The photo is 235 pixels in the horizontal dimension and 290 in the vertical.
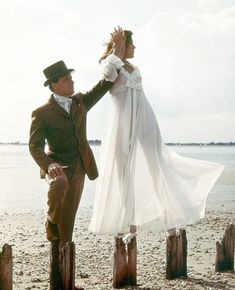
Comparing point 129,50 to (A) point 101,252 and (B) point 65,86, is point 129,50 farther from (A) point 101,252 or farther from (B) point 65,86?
(A) point 101,252

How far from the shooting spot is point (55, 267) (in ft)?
18.9

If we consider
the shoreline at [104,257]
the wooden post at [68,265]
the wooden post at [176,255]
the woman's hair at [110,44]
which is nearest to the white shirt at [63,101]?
the woman's hair at [110,44]

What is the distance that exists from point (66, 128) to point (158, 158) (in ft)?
4.72

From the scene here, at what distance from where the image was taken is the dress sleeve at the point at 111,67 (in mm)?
6699

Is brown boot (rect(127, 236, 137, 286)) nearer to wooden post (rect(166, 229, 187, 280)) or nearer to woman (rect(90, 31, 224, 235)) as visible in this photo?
woman (rect(90, 31, 224, 235))

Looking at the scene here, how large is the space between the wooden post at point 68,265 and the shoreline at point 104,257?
1.11m

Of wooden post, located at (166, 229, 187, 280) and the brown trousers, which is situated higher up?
the brown trousers

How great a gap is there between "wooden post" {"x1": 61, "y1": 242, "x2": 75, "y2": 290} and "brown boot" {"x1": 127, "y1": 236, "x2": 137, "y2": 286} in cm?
105

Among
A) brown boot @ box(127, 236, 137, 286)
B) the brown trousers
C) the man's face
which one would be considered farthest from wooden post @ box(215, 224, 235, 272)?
the man's face

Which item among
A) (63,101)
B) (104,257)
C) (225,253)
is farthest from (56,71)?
(104,257)

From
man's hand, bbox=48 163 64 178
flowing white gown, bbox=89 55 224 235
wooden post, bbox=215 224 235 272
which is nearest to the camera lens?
man's hand, bbox=48 163 64 178

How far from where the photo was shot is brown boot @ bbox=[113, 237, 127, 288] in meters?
6.54

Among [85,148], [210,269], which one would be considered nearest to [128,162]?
[85,148]

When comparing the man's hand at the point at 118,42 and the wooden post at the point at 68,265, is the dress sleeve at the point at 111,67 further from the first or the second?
the wooden post at the point at 68,265
